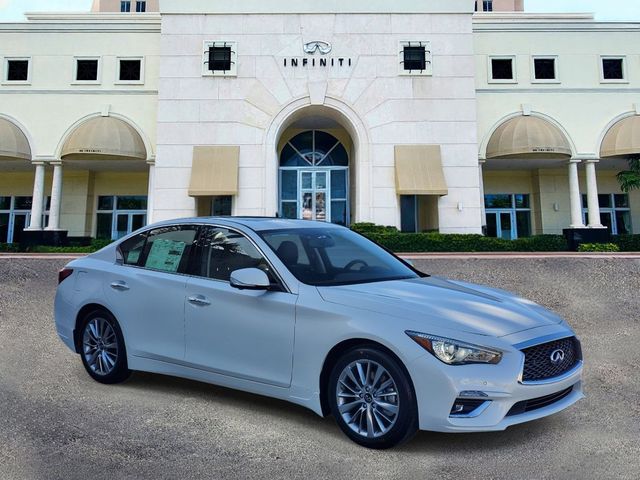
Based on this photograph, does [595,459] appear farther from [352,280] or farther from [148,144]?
[148,144]

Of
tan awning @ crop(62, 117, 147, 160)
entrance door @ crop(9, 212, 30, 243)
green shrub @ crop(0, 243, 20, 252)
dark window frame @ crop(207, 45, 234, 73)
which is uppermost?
dark window frame @ crop(207, 45, 234, 73)

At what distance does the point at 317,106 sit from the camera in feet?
68.4

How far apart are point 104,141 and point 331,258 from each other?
19872 mm

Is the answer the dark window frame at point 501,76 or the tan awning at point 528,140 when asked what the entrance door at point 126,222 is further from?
the dark window frame at point 501,76

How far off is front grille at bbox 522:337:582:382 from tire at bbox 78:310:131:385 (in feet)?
12.2

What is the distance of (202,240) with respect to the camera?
4508mm

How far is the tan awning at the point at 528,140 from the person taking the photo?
21156 millimetres

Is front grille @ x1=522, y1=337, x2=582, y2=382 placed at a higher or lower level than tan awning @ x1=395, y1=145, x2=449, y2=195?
lower

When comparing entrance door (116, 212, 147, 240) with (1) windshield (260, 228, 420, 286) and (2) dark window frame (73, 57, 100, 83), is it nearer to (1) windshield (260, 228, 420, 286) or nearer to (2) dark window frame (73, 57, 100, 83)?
(2) dark window frame (73, 57, 100, 83)

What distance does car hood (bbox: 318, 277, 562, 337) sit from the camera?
3225mm

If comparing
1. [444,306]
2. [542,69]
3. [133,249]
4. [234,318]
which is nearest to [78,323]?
[133,249]

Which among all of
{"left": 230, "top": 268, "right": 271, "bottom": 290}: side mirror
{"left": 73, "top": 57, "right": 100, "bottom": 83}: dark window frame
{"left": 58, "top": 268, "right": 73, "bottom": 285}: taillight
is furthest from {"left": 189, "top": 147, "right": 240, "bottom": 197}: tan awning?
{"left": 230, "top": 268, "right": 271, "bottom": 290}: side mirror

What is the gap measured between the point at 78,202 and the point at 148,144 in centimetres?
591

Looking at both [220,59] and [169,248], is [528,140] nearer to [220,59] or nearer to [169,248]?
[220,59]
